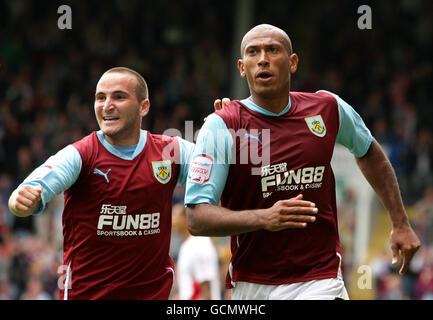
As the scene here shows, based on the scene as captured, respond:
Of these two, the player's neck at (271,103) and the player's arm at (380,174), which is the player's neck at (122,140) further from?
the player's arm at (380,174)

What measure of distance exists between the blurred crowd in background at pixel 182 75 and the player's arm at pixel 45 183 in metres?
7.38

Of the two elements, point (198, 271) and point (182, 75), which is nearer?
point (198, 271)

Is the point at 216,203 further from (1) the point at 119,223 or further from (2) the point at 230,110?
(1) the point at 119,223

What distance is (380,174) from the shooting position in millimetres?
5496

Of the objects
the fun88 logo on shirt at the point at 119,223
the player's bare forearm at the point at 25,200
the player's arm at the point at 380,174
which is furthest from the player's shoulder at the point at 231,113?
the player's bare forearm at the point at 25,200

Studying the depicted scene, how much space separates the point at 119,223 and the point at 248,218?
1235 mm

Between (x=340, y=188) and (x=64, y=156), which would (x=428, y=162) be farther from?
(x=64, y=156)

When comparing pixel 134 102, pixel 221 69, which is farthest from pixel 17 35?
pixel 134 102

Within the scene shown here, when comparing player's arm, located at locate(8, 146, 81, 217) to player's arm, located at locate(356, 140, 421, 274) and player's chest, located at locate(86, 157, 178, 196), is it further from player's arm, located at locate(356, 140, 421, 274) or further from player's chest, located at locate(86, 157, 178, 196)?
Answer: player's arm, located at locate(356, 140, 421, 274)

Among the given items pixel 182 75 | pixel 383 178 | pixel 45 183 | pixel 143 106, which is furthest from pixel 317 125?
pixel 182 75

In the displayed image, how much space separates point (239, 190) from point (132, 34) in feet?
50.1

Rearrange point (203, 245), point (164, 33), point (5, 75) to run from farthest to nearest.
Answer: point (164, 33) < point (5, 75) < point (203, 245)

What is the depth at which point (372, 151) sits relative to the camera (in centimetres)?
551

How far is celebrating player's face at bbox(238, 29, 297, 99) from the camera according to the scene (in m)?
5.04
